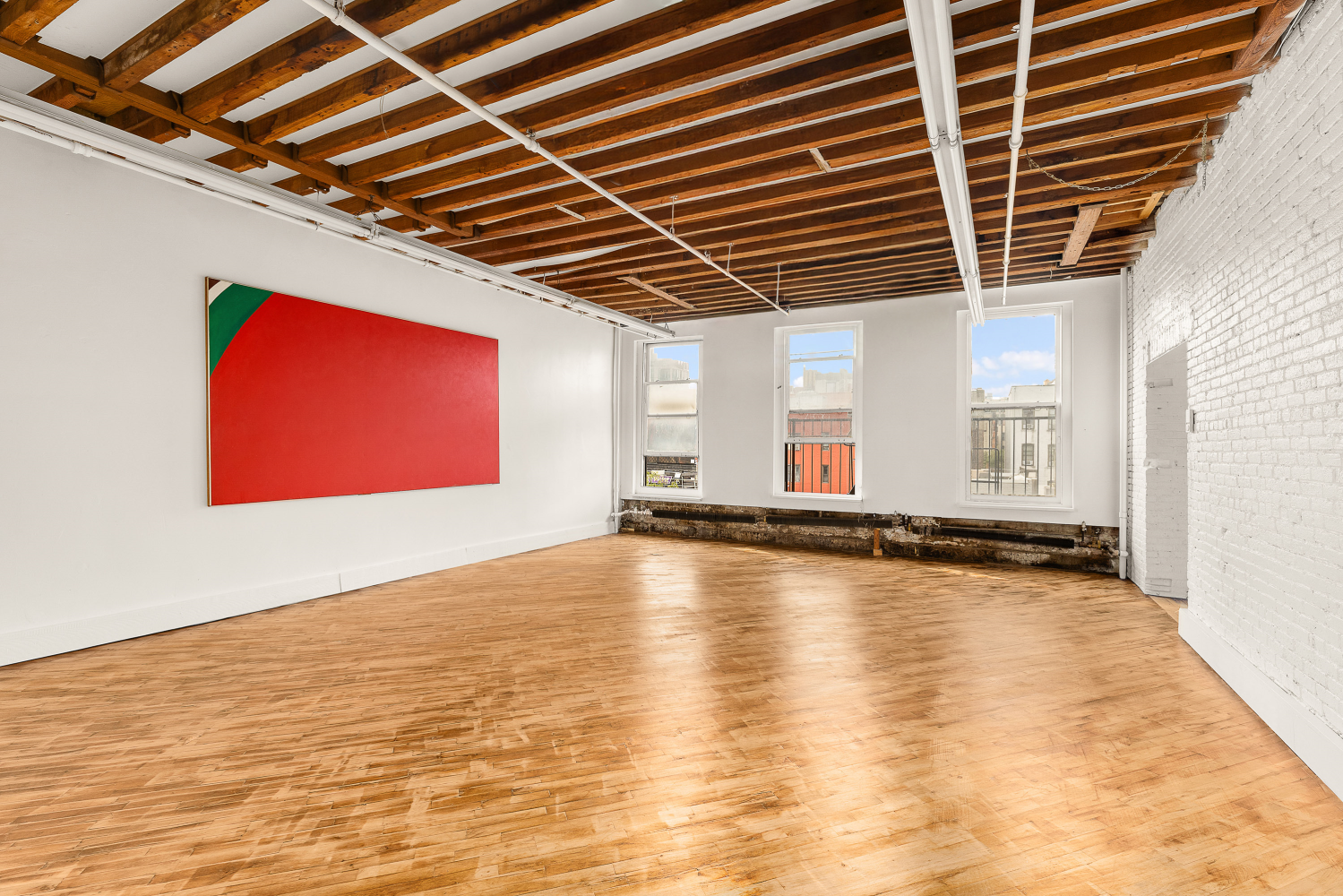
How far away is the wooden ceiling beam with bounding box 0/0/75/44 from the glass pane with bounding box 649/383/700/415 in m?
7.93

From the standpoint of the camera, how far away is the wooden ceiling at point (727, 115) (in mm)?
3131

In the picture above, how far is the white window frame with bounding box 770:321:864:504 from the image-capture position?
29.1 feet

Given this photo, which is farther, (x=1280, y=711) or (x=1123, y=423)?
(x=1123, y=423)

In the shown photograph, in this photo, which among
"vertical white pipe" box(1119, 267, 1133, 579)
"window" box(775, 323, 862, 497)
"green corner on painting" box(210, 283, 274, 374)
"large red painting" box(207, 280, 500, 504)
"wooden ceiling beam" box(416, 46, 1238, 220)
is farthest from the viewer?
"window" box(775, 323, 862, 497)

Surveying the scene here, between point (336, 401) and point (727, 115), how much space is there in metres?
4.38

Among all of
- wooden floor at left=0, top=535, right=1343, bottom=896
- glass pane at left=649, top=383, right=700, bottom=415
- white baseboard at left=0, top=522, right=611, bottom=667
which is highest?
glass pane at left=649, top=383, right=700, bottom=415

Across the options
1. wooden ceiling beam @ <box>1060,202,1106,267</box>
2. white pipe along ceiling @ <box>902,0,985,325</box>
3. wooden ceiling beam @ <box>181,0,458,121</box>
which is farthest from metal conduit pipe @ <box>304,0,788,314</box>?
wooden ceiling beam @ <box>1060,202,1106,267</box>

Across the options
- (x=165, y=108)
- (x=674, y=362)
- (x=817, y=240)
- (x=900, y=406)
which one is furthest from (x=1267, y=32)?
(x=674, y=362)

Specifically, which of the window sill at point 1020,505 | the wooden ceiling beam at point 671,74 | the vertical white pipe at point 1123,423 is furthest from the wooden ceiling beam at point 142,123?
the vertical white pipe at point 1123,423

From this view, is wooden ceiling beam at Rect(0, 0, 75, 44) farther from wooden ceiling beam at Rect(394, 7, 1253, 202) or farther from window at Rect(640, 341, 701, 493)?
window at Rect(640, 341, 701, 493)

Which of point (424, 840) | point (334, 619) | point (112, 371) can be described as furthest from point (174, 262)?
point (424, 840)

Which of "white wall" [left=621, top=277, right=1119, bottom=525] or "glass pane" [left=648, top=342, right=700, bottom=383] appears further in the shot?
"glass pane" [left=648, top=342, right=700, bottom=383]

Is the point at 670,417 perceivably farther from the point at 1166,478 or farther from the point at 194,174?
the point at 194,174

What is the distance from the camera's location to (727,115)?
13.5 ft
